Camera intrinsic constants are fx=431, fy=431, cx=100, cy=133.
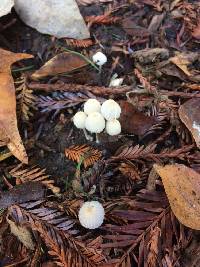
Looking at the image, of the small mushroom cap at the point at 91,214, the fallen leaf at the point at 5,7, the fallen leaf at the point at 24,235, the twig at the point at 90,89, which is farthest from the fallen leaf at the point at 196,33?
the fallen leaf at the point at 24,235

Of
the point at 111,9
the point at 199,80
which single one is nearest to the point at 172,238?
the point at 199,80

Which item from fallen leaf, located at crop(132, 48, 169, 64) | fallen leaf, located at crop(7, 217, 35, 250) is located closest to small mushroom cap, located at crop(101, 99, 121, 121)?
fallen leaf, located at crop(132, 48, 169, 64)

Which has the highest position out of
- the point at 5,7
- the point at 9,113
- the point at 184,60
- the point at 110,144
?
the point at 5,7

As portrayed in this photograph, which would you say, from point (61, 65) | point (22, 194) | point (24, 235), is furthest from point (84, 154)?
point (61, 65)

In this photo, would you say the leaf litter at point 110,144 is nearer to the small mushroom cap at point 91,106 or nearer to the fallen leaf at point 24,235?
the fallen leaf at point 24,235

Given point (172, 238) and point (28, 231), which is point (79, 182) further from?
point (172, 238)

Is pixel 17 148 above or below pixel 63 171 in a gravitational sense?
above

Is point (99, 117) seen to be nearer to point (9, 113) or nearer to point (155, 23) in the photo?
point (9, 113)
